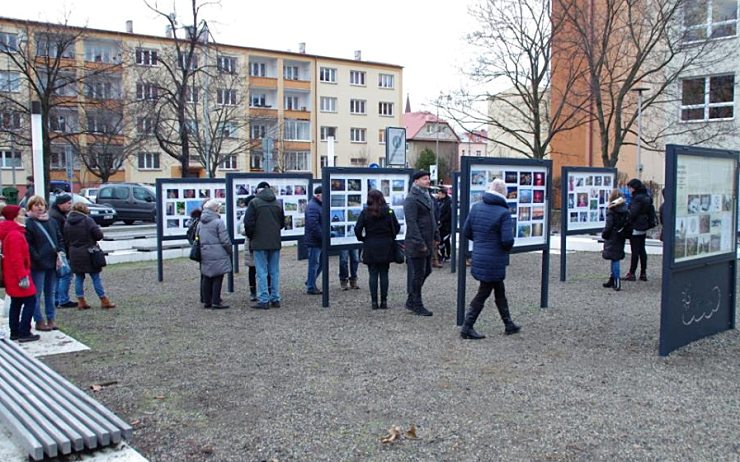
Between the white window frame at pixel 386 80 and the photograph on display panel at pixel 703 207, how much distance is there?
7083 cm

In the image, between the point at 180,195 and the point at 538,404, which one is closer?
the point at 538,404

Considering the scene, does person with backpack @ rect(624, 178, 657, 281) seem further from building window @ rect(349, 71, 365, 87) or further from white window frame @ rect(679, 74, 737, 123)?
building window @ rect(349, 71, 365, 87)

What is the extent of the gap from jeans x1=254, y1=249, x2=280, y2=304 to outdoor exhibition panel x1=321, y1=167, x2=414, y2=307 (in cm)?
75

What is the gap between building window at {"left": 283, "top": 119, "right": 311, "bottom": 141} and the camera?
70.3 metres

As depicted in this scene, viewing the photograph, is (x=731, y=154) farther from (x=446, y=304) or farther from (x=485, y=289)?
(x=446, y=304)

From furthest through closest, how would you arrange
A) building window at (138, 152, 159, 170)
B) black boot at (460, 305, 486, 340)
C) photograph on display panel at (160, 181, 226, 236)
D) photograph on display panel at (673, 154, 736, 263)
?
building window at (138, 152, 159, 170), photograph on display panel at (160, 181, 226, 236), black boot at (460, 305, 486, 340), photograph on display panel at (673, 154, 736, 263)

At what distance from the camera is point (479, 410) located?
5742mm

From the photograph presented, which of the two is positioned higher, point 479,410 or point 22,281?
point 22,281

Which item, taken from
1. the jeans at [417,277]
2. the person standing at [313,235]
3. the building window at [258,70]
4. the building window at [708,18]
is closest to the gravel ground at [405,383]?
the jeans at [417,277]

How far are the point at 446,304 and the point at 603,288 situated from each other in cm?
329

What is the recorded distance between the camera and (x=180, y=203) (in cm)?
1456

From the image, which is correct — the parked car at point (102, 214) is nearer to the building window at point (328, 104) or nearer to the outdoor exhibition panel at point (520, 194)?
the outdoor exhibition panel at point (520, 194)

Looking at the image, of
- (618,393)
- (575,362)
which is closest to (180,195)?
(575,362)

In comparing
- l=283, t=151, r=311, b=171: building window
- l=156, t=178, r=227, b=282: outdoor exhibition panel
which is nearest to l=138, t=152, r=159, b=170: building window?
l=283, t=151, r=311, b=171: building window
